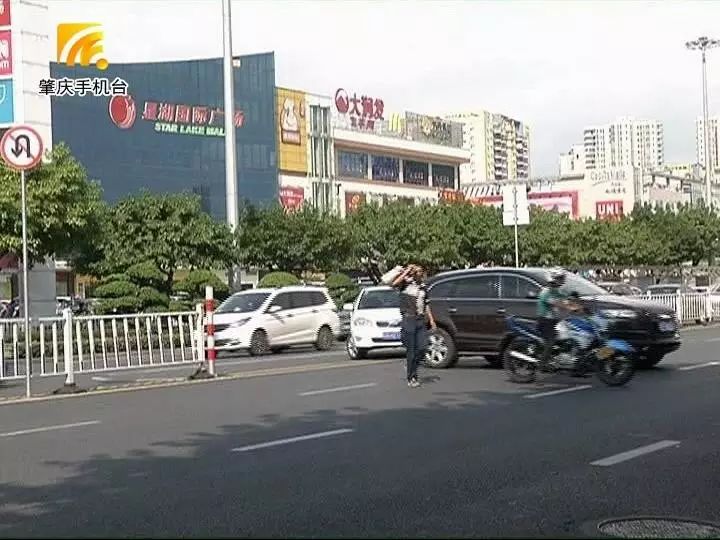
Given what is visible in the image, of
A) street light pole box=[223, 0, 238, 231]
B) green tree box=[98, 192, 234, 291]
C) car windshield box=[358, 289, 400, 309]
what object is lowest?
car windshield box=[358, 289, 400, 309]

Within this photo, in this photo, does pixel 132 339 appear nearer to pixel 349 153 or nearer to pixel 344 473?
pixel 344 473

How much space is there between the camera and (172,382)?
646 inches

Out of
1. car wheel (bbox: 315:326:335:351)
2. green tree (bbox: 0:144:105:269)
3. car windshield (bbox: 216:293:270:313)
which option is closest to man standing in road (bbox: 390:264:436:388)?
car windshield (bbox: 216:293:270:313)

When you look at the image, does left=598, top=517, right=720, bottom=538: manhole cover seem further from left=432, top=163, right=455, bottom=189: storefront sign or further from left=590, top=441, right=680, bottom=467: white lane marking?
left=432, top=163, right=455, bottom=189: storefront sign

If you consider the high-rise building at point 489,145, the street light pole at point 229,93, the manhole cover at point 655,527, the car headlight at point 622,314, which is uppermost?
the high-rise building at point 489,145

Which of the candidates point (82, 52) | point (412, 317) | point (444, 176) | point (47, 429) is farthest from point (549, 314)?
point (444, 176)

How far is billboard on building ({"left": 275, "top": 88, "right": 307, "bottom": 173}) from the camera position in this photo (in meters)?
90.2

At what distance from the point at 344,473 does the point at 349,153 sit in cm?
8787

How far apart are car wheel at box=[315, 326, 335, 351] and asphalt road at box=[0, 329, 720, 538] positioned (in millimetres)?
11337

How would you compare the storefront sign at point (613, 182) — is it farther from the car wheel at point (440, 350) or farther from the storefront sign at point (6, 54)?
the car wheel at point (440, 350)

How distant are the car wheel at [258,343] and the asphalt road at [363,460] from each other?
9529 mm

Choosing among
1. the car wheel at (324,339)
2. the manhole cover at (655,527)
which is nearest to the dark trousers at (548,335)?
the manhole cover at (655,527)

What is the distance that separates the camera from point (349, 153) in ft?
313

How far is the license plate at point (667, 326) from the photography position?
16923 mm
